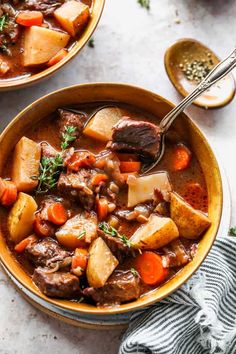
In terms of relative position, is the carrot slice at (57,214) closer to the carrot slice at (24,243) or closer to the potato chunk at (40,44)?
the carrot slice at (24,243)

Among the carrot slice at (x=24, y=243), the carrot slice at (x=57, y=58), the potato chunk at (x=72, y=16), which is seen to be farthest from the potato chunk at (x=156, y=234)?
the potato chunk at (x=72, y=16)

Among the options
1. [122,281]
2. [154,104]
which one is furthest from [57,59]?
[122,281]

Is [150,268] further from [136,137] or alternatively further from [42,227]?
[136,137]

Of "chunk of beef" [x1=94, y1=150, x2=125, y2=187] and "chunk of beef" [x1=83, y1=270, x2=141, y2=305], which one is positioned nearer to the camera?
"chunk of beef" [x1=83, y1=270, x2=141, y2=305]

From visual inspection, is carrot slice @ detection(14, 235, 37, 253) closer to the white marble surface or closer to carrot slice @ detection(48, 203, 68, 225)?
carrot slice @ detection(48, 203, 68, 225)

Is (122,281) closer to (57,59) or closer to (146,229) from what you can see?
(146,229)

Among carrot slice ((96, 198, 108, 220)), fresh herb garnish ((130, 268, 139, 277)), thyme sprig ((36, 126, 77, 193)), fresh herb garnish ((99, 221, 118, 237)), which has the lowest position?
fresh herb garnish ((130, 268, 139, 277))

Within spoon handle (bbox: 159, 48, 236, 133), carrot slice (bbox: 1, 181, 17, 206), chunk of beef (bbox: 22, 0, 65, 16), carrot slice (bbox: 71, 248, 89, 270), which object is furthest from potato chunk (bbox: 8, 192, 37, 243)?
chunk of beef (bbox: 22, 0, 65, 16)
